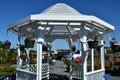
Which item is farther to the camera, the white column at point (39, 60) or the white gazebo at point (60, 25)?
the white column at point (39, 60)

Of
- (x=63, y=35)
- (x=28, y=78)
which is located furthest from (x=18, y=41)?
(x=63, y=35)

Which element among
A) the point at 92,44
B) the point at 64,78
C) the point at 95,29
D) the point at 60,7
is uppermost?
the point at 60,7

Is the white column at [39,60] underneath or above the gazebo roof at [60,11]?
underneath

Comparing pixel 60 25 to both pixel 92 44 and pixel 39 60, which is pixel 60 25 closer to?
pixel 92 44

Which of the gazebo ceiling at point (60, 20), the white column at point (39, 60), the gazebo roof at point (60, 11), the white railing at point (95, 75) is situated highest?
the gazebo roof at point (60, 11)

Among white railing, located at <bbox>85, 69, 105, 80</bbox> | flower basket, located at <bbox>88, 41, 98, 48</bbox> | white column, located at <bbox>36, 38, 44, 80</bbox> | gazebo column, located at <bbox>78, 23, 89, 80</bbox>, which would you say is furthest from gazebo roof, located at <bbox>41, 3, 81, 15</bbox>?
white railing, located at <bbox>85, 69, 105, 80</bbox>

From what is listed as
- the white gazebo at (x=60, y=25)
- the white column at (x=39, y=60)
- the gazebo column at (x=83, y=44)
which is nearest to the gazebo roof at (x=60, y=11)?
the white gazebo at (x=60, y=25)

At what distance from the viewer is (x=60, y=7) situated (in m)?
10.4

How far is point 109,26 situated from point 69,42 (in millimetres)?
4768

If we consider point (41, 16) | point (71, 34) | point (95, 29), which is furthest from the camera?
point (71, 34)

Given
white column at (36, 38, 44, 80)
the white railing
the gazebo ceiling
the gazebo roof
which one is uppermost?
the gazebo roof

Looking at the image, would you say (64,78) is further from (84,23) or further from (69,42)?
(84,23)

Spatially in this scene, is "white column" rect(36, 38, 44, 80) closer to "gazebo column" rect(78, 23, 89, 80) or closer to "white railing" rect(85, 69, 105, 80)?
"gazebo column" rect(78, 23, 89, 80)

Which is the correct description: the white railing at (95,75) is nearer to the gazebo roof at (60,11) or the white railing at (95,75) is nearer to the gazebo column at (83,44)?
the gazebo column at (83,44)
